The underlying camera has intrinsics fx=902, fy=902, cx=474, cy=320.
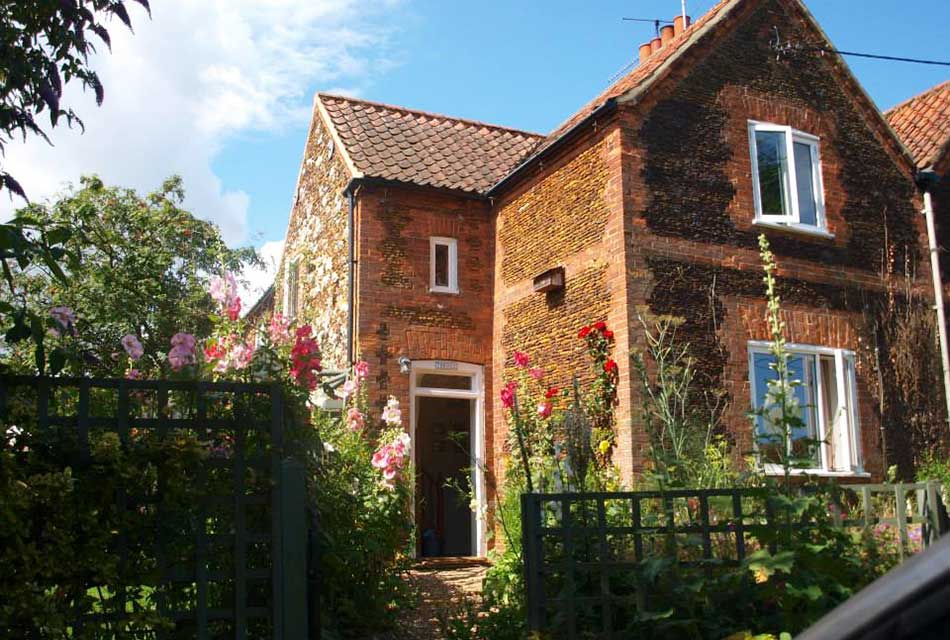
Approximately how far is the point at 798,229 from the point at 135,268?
11.9 m

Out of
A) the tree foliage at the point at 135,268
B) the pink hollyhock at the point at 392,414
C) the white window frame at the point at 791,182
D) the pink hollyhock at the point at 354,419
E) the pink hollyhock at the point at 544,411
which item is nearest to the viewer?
the pink hollyhock at the point at 354,419

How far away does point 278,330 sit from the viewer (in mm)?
6070

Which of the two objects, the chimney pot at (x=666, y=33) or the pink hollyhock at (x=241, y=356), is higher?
the chimney pot at (x=666, y=33)

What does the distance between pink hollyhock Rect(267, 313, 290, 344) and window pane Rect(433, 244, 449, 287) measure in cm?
798

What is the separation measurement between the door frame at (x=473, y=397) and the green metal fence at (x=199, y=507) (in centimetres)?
809

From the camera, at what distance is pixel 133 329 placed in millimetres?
16594

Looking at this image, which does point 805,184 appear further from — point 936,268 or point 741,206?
point 936,268

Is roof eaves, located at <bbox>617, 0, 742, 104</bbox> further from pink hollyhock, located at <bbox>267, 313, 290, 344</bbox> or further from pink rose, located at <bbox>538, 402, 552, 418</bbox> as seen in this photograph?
pink hollyhock, located at <bbox>267, 313, 290, 344</bbox>

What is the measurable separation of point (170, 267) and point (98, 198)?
217cm

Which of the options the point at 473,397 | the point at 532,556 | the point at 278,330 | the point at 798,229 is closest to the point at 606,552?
the point at 532,556

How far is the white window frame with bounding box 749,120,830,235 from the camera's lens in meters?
12.1

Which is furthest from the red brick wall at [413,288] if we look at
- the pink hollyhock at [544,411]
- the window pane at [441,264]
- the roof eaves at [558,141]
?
the pink hollyhock at [544,411]

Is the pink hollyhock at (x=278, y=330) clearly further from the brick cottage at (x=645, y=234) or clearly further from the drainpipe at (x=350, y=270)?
the drainpipe at (x=350, y=270)

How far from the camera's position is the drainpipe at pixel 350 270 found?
13.3 metres
